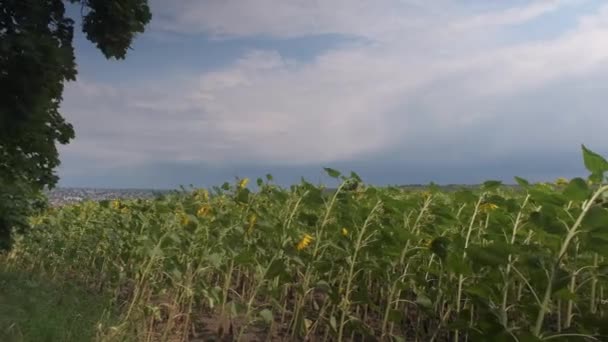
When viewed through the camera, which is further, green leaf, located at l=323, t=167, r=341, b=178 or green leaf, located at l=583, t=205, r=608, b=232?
green leaf, located at l=323, t=167, r=341, b=178

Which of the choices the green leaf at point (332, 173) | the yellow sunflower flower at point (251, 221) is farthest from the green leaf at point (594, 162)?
the yellow sunflower flower at point (251, 221)

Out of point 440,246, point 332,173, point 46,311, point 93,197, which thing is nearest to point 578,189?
point 440,246

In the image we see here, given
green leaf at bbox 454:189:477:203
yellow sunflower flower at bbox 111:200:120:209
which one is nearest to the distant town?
yellow sunflower flower at bbox 111:200:120:209

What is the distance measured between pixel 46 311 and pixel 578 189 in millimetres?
4932

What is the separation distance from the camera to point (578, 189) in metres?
2.50

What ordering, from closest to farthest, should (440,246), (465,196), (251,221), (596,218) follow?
(596,218) < (440,246) < (465,196) < (251,221)

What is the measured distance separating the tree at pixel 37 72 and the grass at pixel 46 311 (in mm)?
801

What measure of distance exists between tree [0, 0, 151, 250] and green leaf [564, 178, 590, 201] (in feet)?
16.0

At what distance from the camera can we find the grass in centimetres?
486

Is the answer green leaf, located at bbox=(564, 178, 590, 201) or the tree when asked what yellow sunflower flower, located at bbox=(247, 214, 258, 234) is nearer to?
the tree

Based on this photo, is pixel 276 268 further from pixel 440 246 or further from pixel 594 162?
pixel 594 162

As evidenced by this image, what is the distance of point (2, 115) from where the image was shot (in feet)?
19.0

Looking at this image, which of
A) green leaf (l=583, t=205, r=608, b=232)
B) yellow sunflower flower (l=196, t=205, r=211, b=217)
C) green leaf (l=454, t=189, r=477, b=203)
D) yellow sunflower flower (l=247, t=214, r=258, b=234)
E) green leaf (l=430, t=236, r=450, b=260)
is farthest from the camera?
yellow sunflower flower (l=196, t=205, r=211, b=217)

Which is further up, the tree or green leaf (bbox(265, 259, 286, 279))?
the tree
